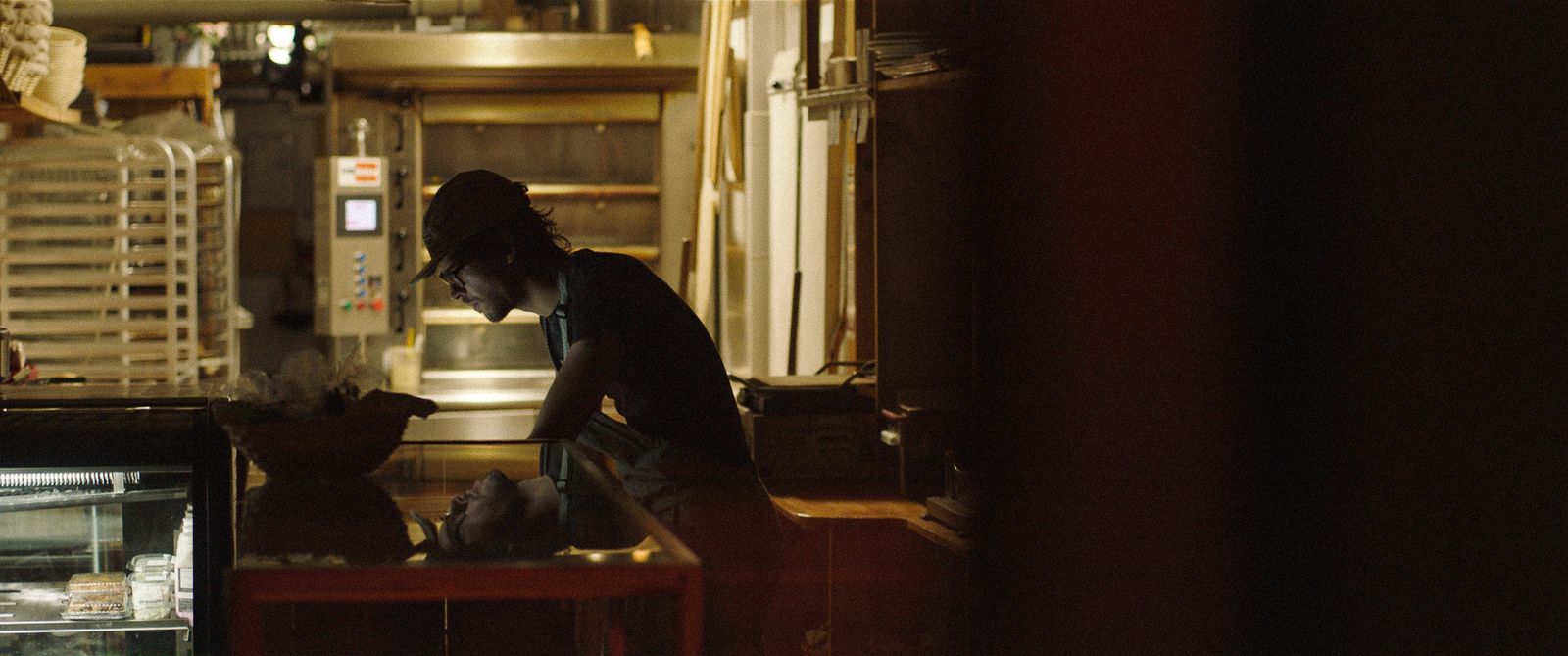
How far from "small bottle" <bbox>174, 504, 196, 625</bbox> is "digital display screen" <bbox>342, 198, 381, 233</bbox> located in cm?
352

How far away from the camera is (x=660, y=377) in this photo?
2.35 m

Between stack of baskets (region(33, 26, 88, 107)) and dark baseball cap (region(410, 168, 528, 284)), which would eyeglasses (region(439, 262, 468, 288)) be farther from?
stack of baskets (region(33, 26, 88, 107))

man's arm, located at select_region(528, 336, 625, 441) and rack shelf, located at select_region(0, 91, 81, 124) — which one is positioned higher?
rack shelf, located at select_region(0, 91, 81, 124)

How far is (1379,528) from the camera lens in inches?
76.8

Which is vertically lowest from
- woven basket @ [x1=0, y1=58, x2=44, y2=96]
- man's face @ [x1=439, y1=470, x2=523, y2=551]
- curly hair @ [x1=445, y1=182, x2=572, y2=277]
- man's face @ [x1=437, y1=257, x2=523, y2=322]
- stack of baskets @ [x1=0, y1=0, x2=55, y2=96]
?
man's face @ [x1=439, y1=470, x2=523, y2=551]

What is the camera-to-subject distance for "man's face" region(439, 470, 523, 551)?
1675 millimetres

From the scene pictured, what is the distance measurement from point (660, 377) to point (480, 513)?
1.73ft

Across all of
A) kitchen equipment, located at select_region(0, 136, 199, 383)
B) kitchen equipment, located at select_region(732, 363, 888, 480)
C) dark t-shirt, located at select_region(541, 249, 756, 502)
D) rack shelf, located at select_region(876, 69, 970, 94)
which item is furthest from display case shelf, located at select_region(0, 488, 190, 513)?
kitchen equipment, located at select_region(0, 136, 199, 383)

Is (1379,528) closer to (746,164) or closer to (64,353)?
(746,164)

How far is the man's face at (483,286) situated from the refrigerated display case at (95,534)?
45 cm

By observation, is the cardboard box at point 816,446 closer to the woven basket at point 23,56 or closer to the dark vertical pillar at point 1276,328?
the dark vertical pillar at point 1276,328

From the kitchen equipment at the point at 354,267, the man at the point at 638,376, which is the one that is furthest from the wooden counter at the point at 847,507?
the kitchen equipment at the point at 354,267

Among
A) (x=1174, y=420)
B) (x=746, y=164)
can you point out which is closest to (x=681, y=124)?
(x=746, y=164)

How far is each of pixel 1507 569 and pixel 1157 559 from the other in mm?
468
